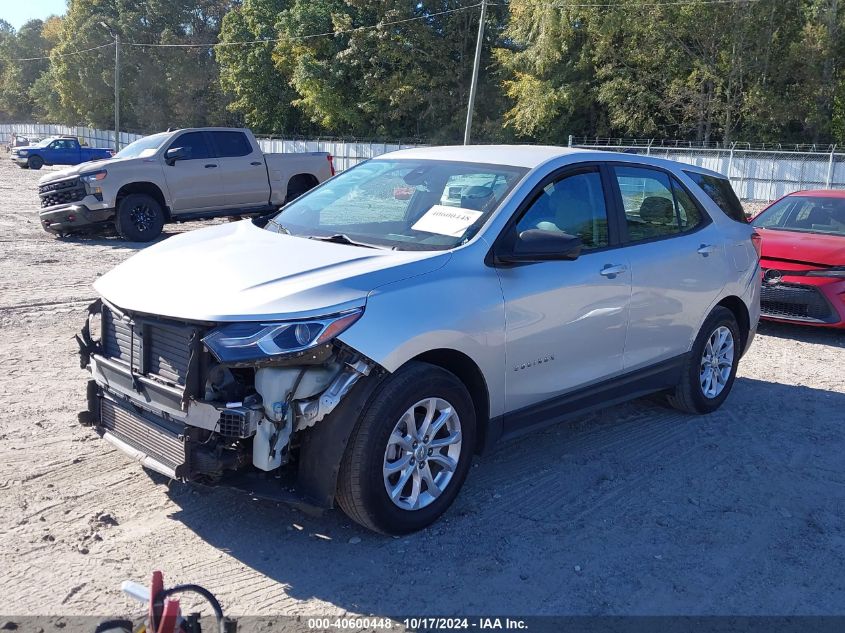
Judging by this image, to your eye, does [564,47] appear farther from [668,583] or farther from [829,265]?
[668,583]

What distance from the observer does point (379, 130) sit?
5125cm

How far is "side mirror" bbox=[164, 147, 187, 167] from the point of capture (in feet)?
46.4

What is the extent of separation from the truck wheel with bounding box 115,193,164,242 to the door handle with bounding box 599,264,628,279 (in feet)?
36.4

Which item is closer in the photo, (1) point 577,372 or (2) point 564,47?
(1) point 577,372

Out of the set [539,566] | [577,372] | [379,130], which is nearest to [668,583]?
[539,566]

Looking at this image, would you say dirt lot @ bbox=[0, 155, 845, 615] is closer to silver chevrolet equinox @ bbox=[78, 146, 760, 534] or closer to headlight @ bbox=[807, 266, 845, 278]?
silver chevrolet equinox @ bbox=[78, 146, 760, 534]

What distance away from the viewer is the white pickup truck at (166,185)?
13.7 metres

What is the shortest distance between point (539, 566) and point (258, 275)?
1.91 meters

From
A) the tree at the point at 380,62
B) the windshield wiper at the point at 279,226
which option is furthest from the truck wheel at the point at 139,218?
the tree at the point at 380,62

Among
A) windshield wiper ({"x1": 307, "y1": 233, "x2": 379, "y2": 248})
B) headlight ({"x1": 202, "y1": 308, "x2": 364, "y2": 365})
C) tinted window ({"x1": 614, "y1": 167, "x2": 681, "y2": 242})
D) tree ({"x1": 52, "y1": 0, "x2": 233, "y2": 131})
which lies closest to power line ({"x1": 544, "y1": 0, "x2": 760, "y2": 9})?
tree ({"x1": 52, "y1": 0, "x2": 233, "y2": 131})

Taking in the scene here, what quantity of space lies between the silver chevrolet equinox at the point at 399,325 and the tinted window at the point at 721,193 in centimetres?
49

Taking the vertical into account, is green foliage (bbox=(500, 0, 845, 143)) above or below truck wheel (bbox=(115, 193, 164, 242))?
above

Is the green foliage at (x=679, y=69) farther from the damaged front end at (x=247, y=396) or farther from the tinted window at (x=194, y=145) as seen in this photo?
the damaged front end at (x=247, y=396)

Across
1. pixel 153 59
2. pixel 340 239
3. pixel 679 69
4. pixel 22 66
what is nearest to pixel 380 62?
pixel 679 69
